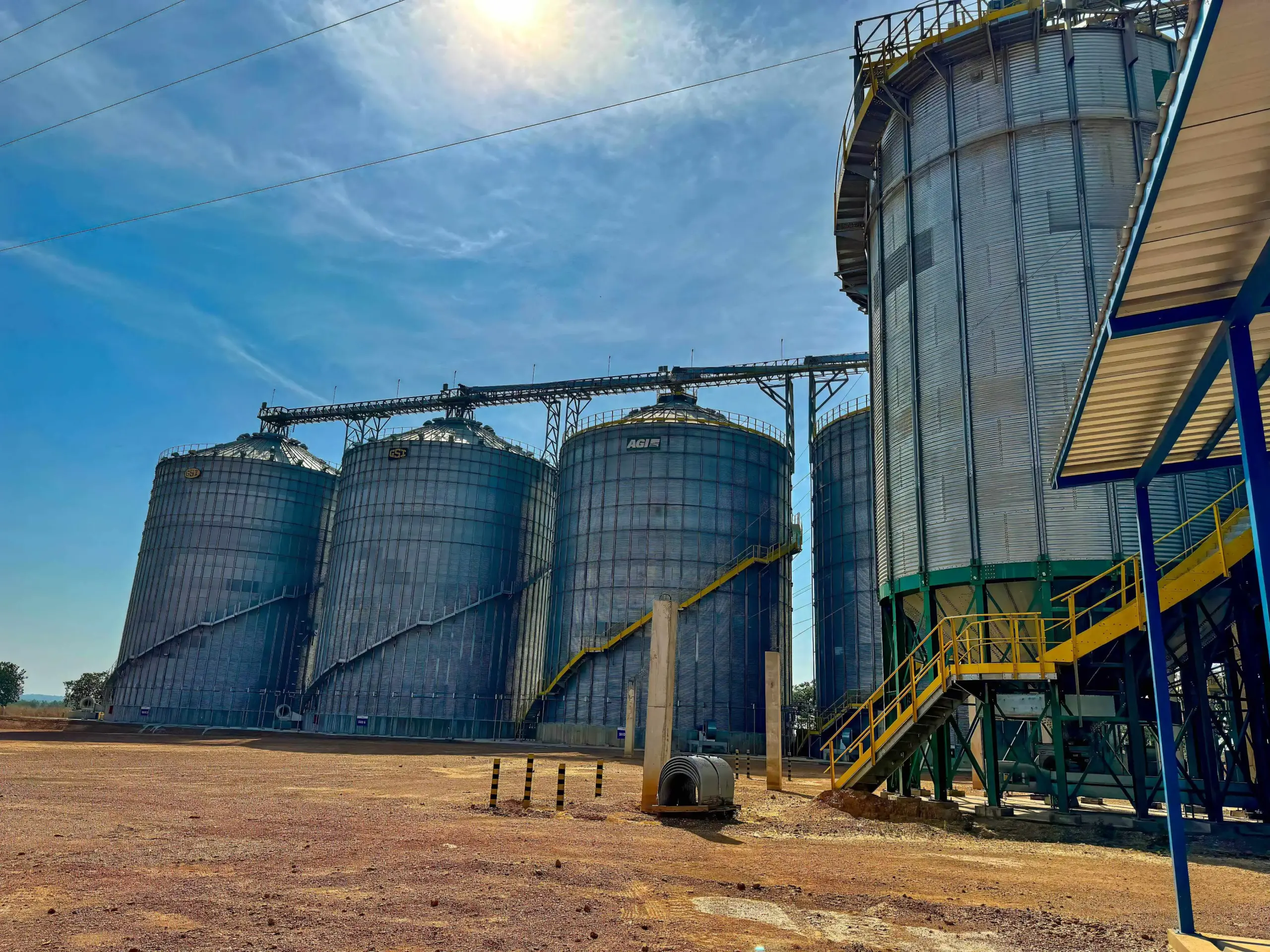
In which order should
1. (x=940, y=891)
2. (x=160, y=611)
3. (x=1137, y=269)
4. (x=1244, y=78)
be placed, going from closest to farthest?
(x=1244, y=78), (x=1137, y=269), (x=940, y=891), (x=160, y=611)

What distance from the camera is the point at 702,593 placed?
46906 millimetres

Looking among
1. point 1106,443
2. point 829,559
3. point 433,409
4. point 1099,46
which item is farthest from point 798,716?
point 1106,443

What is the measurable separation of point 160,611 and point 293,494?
11.9 metres

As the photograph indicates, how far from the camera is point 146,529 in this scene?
204ft

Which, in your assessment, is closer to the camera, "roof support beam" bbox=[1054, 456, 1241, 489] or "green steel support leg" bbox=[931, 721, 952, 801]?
"roof support beam" bbox=[1054, 456, 1241, 489]

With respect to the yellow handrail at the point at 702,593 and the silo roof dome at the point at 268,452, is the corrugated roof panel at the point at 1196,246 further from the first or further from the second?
the silo roof dome at the point at 268,452

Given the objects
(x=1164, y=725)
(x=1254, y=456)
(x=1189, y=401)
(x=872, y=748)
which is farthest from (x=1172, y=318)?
(x=872, y=748)

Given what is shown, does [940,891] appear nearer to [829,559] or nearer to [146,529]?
[829,559]

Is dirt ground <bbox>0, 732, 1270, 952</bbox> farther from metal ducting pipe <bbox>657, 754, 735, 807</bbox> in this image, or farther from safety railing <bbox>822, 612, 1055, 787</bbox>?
safety railing <bbox>822, 612, 1055, 787</bbox>

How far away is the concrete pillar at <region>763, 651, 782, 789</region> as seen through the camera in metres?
24.7

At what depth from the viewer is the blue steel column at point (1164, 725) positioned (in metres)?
7.16

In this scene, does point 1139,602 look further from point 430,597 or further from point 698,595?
point 430,597

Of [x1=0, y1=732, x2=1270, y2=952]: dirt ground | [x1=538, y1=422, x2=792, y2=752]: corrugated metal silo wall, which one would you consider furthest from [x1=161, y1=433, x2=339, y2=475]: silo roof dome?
[x1=0, y1=732, x2=1270, y2=952]: dirt ground

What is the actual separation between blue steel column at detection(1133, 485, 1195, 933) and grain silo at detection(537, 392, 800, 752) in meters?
37.0
